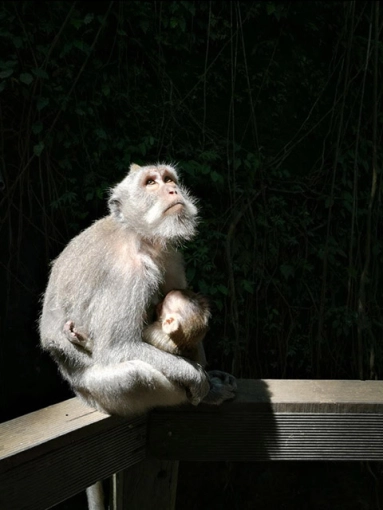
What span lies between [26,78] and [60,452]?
8.41ft

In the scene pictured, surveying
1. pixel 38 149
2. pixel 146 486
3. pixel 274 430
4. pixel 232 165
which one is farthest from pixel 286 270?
pixel 146 486

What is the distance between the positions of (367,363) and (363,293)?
504 millimetres

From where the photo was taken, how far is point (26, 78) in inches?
141

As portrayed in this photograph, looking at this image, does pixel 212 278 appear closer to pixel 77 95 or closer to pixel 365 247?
pixel 365 247

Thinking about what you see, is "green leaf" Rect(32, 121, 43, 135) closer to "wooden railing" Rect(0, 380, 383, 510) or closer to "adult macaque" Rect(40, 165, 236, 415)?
"adult macaque" Rect(40, 165, 236, 415)

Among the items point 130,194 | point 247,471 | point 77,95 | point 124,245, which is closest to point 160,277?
point 124,245

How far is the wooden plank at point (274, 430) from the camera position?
1.95m

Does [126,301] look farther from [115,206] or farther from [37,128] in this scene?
[37,128]

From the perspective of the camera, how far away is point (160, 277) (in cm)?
229

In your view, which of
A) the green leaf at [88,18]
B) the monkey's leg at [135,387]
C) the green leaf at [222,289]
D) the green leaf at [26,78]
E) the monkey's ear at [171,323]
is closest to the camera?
the monkey's leg at [135,387]

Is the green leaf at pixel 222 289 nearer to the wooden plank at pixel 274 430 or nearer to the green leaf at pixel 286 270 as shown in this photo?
the green leaf at pixel 286 270

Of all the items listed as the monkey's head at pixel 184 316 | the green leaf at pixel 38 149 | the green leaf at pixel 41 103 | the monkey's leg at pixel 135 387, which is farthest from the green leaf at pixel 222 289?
the monkey's leg at pixel 135 387

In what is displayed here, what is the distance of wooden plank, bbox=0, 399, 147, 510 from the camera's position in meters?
1.53

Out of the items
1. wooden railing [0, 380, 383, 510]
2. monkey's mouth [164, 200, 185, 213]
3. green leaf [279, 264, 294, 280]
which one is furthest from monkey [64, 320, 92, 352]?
green leaf [279, 264, 294, 280]
